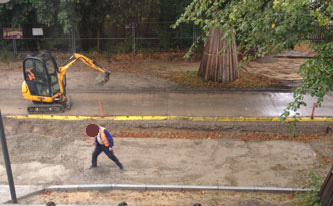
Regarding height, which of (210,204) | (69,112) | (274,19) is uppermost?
(274,19)

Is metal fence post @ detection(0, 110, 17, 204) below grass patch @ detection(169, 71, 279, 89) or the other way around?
below

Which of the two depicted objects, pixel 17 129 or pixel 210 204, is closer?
pixel 210 204

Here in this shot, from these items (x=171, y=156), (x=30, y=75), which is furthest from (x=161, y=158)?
(x=30, y=75)

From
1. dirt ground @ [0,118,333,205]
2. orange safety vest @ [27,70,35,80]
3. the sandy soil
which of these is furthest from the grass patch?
orange safety vest @ [27,70,35,80]

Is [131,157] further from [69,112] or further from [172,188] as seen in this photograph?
[69,112]

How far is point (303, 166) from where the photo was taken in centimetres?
905

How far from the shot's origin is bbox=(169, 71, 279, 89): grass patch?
14.8 metres

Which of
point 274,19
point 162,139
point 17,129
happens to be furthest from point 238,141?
point 17,129

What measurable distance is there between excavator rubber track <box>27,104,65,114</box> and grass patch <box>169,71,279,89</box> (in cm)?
573

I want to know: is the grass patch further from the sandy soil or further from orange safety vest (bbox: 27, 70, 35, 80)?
orange safety vest (bbox: 27, 70, 35, 80)

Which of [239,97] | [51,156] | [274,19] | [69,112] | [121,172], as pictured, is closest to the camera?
[274,19]

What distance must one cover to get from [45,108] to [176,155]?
5276mm

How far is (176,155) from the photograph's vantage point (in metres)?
9.63

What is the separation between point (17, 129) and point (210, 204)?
7202mm
